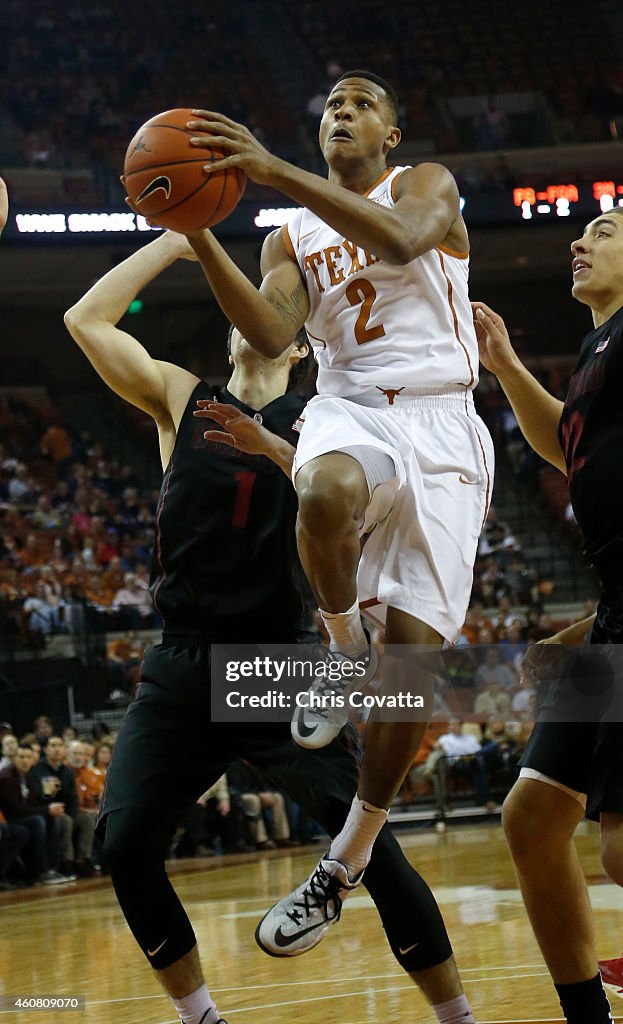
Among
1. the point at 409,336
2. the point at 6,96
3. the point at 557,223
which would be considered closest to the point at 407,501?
the point at 409,336

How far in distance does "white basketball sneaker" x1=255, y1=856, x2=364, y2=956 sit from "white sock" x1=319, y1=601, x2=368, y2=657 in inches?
26.4

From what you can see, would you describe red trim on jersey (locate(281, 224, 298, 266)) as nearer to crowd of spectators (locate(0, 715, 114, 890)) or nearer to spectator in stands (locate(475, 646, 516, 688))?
crowd of spectators (locate(0, 715, 114, 890))

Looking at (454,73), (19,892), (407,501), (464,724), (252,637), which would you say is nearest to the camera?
(407,501)

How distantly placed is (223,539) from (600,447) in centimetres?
138

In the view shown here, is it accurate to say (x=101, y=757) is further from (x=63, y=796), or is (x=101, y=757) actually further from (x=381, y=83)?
(x=381, y=83)

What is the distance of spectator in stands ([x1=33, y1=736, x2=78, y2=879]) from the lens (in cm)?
1104

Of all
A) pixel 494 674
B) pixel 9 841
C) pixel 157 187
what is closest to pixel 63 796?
pixel 9 841

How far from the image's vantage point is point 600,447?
153 inches

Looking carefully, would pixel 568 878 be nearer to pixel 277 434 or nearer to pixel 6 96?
pixel 277 434

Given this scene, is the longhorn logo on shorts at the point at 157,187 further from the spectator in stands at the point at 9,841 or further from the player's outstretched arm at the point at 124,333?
the spectator in stands at the point at 9,841

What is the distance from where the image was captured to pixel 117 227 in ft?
59.4

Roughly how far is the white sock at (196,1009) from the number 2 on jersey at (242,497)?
161cm

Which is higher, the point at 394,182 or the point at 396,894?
the point at 394,182

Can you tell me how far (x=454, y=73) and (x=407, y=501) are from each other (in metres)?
19.9
